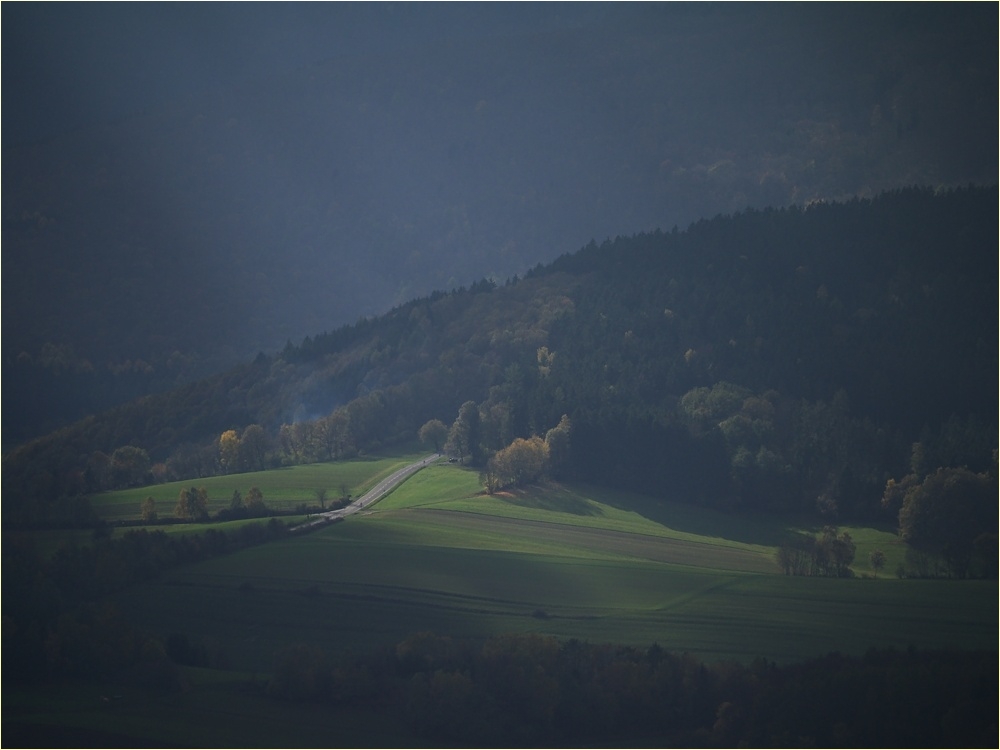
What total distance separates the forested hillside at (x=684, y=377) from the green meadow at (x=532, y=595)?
61.8 ft

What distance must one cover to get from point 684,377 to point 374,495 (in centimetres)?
4875

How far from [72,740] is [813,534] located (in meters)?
64.4

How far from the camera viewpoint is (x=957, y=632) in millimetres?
67562

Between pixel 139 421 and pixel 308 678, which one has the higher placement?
pixel 139 421

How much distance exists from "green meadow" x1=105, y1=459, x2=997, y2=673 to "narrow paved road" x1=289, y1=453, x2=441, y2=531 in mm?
2211

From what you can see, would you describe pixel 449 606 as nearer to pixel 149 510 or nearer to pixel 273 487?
pixel 149 510

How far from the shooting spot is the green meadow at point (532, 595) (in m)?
66.4

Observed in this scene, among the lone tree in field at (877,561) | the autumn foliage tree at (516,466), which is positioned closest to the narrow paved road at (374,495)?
the autumn foliage tree at (516,466)

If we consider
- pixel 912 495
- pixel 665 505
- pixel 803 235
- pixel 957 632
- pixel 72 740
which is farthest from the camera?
pixel 803 235

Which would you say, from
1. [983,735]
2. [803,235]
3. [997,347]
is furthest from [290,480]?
[803,235]

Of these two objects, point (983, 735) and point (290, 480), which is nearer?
point (983, 735)

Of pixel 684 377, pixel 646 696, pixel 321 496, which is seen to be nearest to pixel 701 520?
pixel 321 496

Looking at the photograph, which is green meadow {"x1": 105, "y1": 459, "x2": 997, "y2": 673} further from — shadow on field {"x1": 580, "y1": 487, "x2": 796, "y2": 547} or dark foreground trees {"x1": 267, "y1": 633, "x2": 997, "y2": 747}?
shadow on field {"x1": 580, "y1": 487, "x2": 796, "y2": 547}

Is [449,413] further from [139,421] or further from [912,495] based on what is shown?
[912,495]
